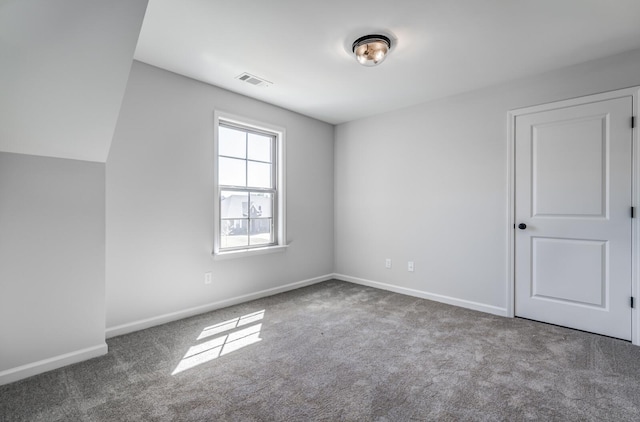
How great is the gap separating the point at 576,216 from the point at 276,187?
3.27m

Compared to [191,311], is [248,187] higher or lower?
higher

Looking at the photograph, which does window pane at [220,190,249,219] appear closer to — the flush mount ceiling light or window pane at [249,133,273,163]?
window pane at [249,133,273,163]

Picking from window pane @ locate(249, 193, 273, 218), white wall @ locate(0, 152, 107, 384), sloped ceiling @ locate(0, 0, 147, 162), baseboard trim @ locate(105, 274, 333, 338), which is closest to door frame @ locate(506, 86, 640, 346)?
baseboard trim @ locate(105, 274, 333, 338)

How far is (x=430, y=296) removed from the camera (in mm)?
3727

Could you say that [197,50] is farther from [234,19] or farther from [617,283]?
[617,283]

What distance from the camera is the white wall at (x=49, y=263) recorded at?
6.48 ft

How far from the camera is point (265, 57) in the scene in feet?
8.78

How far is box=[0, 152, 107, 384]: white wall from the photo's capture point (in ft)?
6.48

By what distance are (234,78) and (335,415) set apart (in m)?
3.05

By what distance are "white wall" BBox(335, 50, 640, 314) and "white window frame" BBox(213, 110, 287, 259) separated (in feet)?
3.53

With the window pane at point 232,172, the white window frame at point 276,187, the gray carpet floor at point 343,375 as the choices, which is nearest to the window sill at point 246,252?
the white window frame at point 276,187

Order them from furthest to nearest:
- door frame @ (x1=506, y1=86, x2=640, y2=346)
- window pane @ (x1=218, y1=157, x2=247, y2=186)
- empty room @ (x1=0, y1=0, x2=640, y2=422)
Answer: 1. window pane @ (x1=218, y1=157, x2=247, y2=186)
2. door frame @ (x1=506, y1=86, x2=640, y2=346)
3. empty room @ (x1=0, y1=0, x2=640, y2=422)

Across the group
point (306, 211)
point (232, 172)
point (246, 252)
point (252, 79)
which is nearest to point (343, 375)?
point (246, 252)

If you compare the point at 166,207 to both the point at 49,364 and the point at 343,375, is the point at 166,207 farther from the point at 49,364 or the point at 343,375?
the point at 343,375
